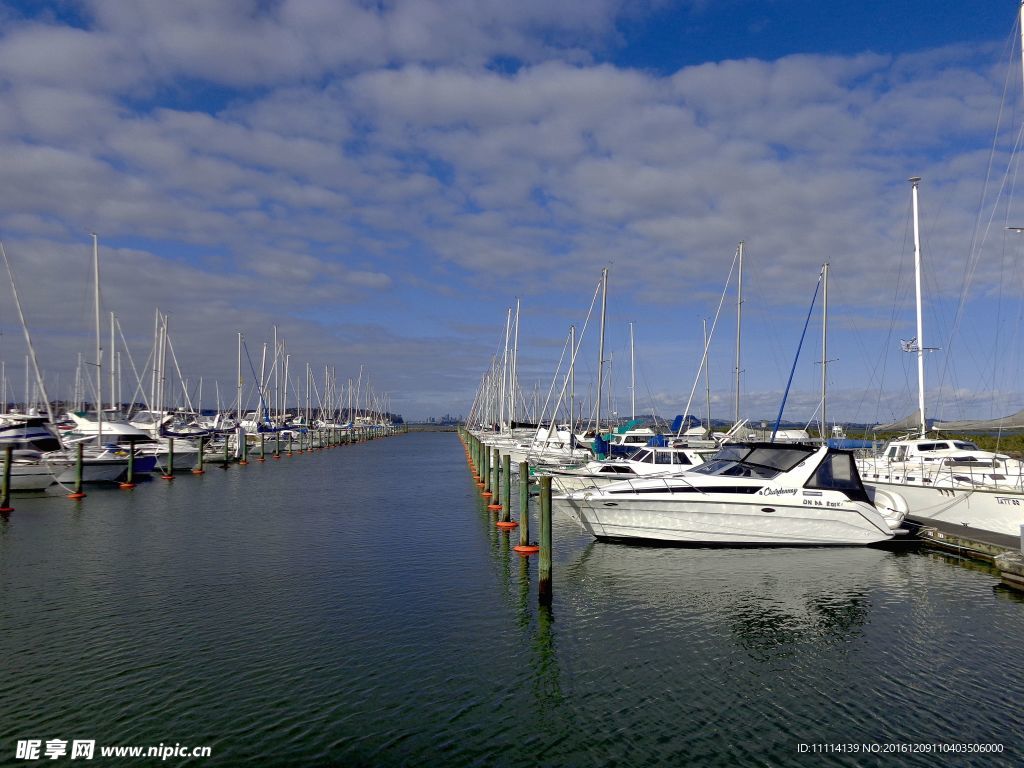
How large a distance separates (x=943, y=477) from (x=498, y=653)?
18.6 metres

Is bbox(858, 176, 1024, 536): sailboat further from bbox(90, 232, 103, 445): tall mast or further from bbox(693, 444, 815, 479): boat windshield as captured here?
bbox(90, 232, 103, 445): tall mast

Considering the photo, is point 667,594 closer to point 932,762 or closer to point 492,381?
point 932,762

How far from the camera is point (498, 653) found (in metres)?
11.6

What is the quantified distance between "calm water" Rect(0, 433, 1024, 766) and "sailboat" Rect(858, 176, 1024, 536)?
283 cm

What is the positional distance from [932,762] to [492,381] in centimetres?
8573

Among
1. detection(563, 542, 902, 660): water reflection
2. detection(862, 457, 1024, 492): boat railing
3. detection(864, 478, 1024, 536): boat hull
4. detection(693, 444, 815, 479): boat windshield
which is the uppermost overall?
detection(693, 444, 815, 479): boat windshield

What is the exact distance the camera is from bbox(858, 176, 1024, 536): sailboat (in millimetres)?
20219

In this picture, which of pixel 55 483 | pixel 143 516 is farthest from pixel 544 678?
pixel 55 483

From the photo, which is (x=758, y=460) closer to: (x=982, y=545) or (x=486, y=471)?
Answer: (x=982, y=545)

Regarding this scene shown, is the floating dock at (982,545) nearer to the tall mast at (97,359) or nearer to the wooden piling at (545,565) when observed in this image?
the wooden piling at (545,565)

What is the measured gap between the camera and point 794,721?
9.23m

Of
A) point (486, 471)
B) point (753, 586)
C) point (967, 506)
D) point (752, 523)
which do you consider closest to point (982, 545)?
point (967, 506)

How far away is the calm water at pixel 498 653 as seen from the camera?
873cm

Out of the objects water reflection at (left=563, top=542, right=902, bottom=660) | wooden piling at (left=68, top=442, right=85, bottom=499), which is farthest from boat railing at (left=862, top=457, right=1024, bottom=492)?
wooden piling at (left=68, top=442, right=85, bottom=499)
